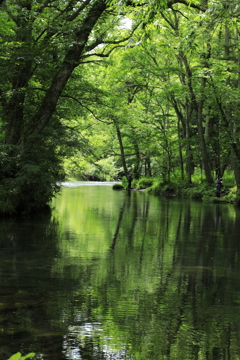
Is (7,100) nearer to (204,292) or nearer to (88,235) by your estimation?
(88,235)

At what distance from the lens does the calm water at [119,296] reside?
3.15 meters

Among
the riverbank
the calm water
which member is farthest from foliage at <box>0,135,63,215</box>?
the riverbank

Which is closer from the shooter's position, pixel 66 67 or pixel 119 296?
pixel 119 296

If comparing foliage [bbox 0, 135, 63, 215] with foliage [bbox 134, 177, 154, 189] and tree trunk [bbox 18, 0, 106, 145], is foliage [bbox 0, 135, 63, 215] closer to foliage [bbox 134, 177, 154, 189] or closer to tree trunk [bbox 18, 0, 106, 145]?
tree trunk [bbox 18, 0, 106, 145]

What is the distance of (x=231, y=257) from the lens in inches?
270

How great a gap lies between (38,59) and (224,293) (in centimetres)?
920

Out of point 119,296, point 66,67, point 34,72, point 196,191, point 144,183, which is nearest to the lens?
point 119,296

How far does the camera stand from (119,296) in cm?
446

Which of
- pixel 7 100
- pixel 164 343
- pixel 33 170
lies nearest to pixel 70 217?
pixel 33 170

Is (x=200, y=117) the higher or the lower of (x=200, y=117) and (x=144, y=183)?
the higher

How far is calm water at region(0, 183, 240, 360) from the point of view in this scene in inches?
124

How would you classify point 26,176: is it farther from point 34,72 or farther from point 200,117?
point 200,117

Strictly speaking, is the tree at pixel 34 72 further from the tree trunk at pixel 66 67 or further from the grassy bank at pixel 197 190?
the grassy bank at pixel 197 190

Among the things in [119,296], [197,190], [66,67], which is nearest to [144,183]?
[197,190]
